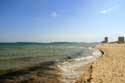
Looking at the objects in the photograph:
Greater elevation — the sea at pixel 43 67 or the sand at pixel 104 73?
the sand at pixel 104 73

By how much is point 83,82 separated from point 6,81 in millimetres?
4682

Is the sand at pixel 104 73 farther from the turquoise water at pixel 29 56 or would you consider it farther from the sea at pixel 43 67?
the turquoise water at pixel 29 56

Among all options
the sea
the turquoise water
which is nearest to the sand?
the sea

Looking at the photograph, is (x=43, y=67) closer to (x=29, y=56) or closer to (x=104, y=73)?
(x=104, y=73)

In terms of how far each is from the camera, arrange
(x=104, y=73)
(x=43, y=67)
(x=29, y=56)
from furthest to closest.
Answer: (x=29, y=56) < (x=43, y=67) < (x=104, y=73)

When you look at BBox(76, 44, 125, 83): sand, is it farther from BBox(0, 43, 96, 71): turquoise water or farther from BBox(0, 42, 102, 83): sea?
BBox(0, 43, 96, 71): turquoise water

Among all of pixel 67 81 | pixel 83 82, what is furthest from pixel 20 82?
pixel 83 82

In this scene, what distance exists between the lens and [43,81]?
10.8 meters

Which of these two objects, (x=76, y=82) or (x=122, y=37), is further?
(x=122, y=37)

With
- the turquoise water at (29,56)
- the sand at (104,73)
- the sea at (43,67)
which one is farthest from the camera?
the turquoise water at (29,56)

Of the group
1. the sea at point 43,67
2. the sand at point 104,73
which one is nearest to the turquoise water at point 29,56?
the sea at point 43,67

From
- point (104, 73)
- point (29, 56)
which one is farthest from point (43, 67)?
point (29, 56)

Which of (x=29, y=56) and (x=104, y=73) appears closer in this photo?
(x=104, y=73)

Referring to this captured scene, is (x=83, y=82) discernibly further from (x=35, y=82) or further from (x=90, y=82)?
(x=35, y=82)
